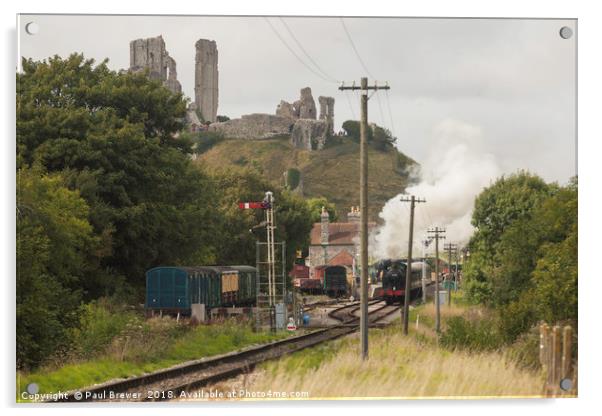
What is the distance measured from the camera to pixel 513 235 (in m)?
26.0

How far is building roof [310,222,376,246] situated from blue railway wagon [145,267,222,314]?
3227mm

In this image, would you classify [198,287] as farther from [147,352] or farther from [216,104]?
[216,104]

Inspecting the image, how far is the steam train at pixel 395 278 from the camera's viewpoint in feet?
164

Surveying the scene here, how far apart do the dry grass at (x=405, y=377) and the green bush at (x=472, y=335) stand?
1144 millimetres

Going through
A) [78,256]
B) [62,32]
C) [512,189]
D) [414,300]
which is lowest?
[414,300]

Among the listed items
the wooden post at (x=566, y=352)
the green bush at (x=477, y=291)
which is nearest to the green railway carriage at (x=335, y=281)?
the green bush at (x=477, y=291)

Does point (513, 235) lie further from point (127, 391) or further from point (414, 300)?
point (414, 300)

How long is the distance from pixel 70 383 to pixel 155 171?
9.07 meters

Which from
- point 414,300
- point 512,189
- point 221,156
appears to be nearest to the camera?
point 512,189

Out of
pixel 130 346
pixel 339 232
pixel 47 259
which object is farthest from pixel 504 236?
pixel 47 259

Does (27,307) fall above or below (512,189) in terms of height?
below

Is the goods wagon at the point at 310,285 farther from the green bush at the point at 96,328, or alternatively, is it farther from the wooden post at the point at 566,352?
the wooden post at the point at 566,352

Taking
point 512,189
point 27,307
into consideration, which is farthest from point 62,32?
point 512,189

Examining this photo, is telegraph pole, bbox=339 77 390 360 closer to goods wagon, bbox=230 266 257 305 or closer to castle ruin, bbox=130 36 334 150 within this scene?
castle ruin, bbox=130 36 334 150
